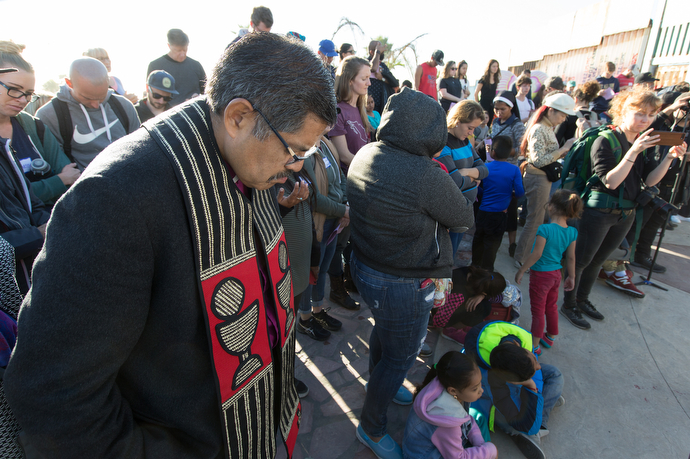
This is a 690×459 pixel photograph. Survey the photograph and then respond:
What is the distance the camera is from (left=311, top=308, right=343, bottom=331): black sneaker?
324 centimetres

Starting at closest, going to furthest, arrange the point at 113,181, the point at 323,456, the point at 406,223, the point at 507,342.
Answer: the point at 113,181
the point at 406,223
the point at 323,456
the point at 507,342

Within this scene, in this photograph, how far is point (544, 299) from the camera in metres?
3.05

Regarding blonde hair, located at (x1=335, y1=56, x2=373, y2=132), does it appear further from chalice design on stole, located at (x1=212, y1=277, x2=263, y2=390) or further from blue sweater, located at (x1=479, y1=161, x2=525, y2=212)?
chalice design on stole, located at (x1=212, y1=277, x2=263, y2=390)

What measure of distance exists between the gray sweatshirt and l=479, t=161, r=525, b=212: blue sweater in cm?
362

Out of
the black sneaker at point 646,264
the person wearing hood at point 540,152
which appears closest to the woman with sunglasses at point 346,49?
the person wearing hood at point 540,152

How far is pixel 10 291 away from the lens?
41.6 inches

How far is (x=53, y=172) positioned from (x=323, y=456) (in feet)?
8.39

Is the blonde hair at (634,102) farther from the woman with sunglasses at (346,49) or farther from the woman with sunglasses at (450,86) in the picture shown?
the woman with sunglasses at (450,86)

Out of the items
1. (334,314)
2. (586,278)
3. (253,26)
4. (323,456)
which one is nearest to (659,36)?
(586,278)

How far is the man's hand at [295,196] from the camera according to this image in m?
1.98

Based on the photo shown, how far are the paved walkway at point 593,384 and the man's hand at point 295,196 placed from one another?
1.48 m

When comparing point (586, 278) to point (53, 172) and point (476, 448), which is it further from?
point (53, 172)

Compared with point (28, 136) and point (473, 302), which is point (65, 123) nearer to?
point (28, 136)

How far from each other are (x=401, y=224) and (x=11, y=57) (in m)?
2.23
